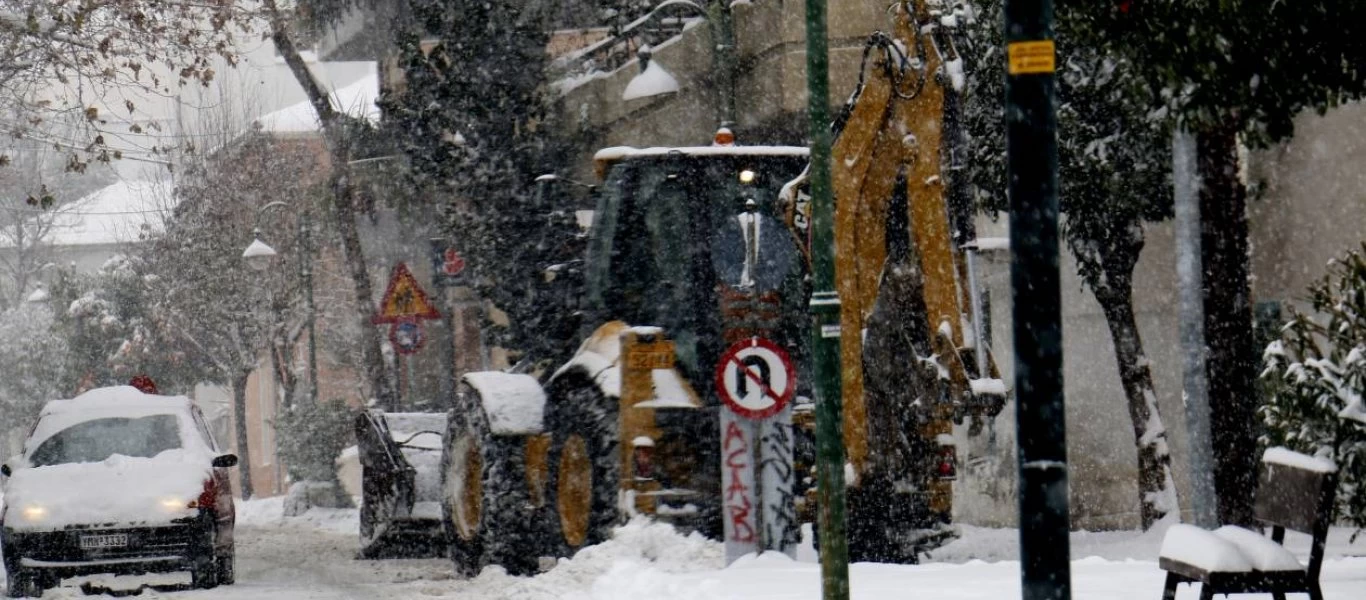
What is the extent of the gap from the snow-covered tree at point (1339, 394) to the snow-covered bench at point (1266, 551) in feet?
5.50

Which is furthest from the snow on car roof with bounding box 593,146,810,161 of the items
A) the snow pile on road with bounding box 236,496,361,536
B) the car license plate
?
the snow pile on road with bounding box 236,496,361,536

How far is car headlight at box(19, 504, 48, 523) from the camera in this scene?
48.8 feet

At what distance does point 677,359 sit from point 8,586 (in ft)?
17.3

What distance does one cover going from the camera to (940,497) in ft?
44.3

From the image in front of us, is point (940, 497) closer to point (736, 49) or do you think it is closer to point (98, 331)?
point (736, 49)

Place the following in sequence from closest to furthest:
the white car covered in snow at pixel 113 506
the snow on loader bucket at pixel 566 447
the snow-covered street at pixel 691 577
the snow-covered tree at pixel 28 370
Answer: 1. the snow-covered street at pixel 691 577
2. the snow on loader bucket at pixel 566 447
3. the white car covered in snow at pixel 113 506
4. the snow-covered tree at pixel 28 370

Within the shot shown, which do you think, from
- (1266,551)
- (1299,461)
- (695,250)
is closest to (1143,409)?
(695,250)

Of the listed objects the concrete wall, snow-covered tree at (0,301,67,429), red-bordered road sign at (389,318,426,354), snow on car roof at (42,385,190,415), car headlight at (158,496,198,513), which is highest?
the concrete wall

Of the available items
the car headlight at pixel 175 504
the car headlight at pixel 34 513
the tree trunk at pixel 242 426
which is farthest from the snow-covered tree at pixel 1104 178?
the tree trunk at pixel 242 426

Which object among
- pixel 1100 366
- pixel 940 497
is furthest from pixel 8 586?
pixel 1100 366

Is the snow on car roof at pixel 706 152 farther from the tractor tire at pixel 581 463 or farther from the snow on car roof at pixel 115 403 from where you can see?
the snow on car roof at pixel 115 403

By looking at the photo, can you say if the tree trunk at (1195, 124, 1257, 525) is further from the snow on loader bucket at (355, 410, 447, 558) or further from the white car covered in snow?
the snow on loader bucket at (355, 410, 447, 558)

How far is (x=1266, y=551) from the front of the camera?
328 inches

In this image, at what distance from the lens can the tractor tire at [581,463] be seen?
13789 mm
